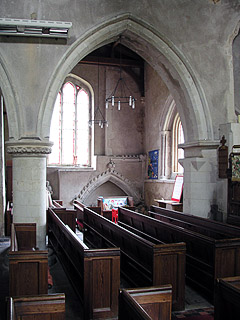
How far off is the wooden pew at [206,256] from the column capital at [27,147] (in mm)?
2404

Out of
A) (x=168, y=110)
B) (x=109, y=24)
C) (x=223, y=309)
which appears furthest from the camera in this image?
(x=168, y=110)

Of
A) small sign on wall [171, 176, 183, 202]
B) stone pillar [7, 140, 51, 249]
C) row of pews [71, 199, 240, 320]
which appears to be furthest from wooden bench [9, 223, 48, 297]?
small sign on wall [171, 176, 183, 202]

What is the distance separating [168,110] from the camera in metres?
10.8

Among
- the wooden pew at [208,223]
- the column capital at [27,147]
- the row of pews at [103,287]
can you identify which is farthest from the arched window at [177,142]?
the row of pews at [103,287]

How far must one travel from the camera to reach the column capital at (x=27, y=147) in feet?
19.4

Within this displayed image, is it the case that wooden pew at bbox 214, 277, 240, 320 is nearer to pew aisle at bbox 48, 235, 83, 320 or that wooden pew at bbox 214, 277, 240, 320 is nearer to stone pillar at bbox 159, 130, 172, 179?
pew aisle at bbox 48, 235, 83, 320

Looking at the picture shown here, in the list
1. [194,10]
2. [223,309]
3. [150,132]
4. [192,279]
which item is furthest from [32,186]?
[150,132]

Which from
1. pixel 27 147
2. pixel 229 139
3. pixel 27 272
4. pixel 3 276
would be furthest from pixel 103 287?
pixel 229 139

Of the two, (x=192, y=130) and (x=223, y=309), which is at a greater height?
(x=192, y=130)

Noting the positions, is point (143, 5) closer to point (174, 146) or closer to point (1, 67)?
point (1, 67)

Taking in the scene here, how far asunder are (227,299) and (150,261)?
4.96ft

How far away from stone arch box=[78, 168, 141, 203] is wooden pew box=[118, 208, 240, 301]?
6.74 metres

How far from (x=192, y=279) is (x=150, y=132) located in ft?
26.2

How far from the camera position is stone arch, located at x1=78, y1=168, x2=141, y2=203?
39.2ft
